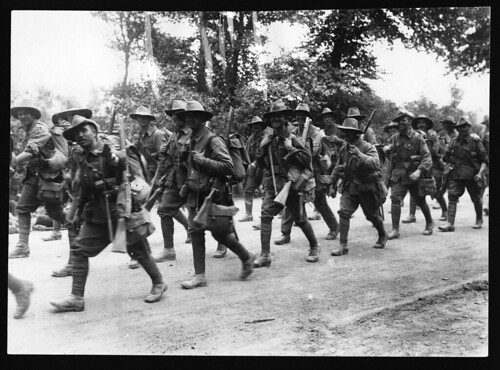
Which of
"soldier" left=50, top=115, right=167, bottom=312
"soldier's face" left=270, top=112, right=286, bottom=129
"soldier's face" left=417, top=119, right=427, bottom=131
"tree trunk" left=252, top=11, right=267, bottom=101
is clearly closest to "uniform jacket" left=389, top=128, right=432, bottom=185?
"soldier's face" left=417, top=119, right=427, bottom=131

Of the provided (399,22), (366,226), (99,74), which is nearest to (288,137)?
(399,22)

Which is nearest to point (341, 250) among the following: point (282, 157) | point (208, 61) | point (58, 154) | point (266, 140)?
point (282, 157)

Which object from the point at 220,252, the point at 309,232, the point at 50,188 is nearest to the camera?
the point at 50,188

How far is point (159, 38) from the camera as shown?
219 inches

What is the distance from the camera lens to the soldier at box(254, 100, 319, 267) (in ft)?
20.2

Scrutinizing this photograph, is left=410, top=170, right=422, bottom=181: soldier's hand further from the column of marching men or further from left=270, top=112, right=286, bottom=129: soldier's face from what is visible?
left=270, top=112, right=286, bottom=129: soldier's face

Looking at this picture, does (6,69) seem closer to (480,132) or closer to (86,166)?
(86,166)

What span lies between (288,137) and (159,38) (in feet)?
6.21

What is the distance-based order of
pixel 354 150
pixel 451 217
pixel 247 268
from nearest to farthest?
1. pixel 247 268
2. pixel 354 150
3. pixel 451 217

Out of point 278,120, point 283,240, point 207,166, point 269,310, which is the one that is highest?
point 278,120

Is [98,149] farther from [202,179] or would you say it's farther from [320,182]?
[320,182]

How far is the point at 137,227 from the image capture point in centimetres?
486

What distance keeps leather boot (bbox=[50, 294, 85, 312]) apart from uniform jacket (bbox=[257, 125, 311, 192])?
2.74 m

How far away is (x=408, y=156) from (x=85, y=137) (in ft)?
16.5
